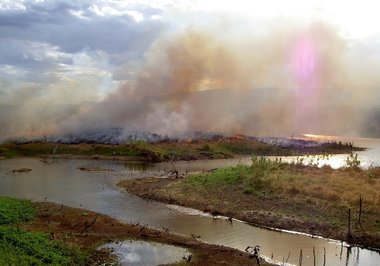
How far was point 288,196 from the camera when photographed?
52594 mm

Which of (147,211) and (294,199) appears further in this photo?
(147,211)

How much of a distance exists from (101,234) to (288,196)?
23252mm

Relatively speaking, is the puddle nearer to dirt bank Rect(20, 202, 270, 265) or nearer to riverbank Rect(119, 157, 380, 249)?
dirt bank Rect(20, 202, 270, 265)

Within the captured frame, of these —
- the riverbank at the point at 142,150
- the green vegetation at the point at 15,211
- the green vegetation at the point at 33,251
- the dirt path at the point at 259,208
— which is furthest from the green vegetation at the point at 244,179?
the riverbank at the point at 142,150

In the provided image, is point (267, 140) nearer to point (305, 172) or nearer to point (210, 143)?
point (210, 143)

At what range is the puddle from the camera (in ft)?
108

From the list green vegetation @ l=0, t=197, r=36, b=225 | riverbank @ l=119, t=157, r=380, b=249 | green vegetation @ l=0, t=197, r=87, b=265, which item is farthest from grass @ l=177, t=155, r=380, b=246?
green vegetation @ l=0, t=197, r=87, b=265

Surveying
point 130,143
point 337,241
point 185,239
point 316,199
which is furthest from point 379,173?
point 130,143

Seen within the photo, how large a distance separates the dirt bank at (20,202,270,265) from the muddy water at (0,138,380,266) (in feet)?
9.62

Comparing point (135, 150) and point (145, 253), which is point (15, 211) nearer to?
point (145, 253)

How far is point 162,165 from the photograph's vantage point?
104062 mm

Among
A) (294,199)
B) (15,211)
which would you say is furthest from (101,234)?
(294,199)

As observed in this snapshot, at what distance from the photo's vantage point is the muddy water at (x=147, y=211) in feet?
121

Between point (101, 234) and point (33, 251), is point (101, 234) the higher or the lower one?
the lower one
